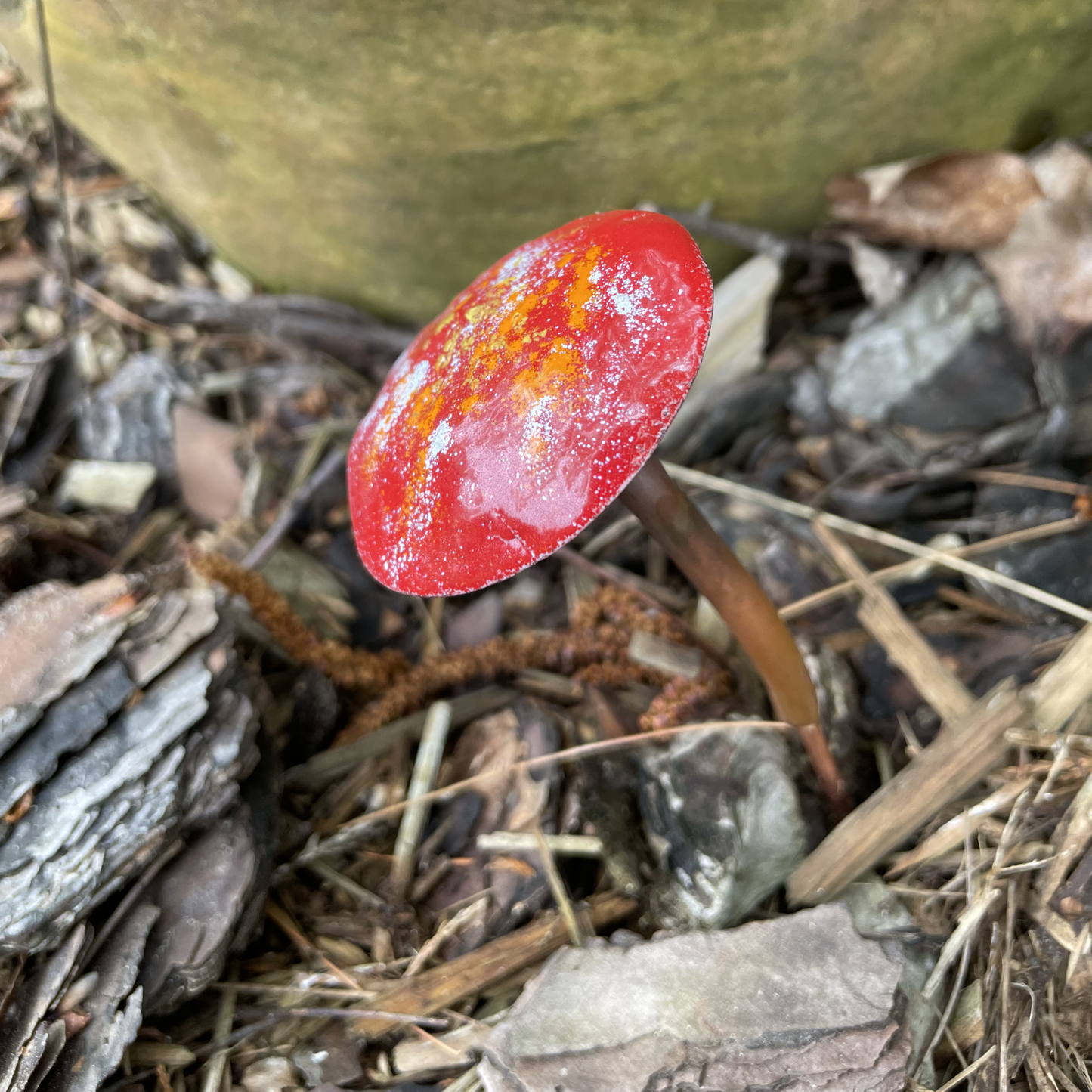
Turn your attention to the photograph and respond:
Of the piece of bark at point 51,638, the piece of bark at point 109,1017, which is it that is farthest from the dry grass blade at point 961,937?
the piece of bark at point 51,638

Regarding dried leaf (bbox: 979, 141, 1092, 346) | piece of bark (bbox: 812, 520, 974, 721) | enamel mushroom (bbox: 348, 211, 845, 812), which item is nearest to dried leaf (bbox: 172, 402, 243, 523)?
enamel mushroom (bbox: 348, 211, 845, 812)

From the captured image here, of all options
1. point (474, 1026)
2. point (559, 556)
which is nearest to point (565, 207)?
point (559, 556)

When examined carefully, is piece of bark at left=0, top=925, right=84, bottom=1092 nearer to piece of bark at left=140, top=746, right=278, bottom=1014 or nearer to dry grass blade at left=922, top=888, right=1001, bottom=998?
piece of bark at left=140, top=746, right=278, bottom=1014

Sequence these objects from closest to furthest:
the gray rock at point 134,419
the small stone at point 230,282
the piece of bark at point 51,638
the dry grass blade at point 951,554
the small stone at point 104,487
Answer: the piece of bark at point 51,638
the dry grass blade at point 951,554
the small stone at point 104,487
the gray rock at point 134,419
the small stone at point 230,282

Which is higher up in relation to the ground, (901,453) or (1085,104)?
(1085,104)

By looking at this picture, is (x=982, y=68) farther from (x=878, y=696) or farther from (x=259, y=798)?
(x=259, y=798)

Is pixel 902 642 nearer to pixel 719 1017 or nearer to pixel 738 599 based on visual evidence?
pixel 738 599

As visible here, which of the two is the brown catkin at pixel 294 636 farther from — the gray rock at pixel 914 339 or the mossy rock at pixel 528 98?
the gray rock at pixel 914 339

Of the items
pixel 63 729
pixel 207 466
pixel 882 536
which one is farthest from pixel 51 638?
pixel 882 536
